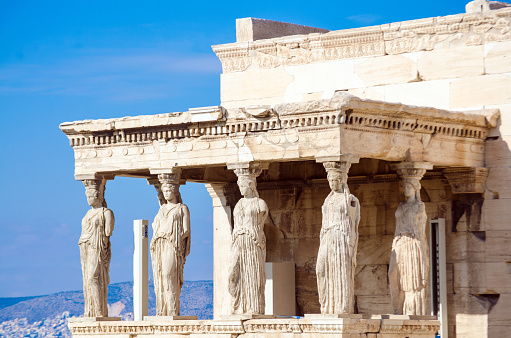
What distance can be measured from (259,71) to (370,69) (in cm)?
188

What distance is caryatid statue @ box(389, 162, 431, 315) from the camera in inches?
695

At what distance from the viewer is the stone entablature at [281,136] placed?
55.8 ft

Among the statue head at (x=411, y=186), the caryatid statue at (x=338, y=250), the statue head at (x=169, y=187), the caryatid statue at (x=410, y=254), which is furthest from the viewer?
the statue head at (x=169, y=187)

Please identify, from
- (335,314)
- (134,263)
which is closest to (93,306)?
(134,263)

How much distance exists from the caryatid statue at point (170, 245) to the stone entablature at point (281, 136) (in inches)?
16.1

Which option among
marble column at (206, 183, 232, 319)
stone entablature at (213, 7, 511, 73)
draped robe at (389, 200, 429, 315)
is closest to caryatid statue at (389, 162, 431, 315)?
draped robe at (389, 200, 429, 315)

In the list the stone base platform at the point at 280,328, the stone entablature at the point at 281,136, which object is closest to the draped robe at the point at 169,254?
the stone base platform at the point at 280,328

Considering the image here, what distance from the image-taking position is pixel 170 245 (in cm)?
1831

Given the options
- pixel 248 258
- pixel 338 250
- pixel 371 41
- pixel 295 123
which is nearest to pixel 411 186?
pixel 338 250

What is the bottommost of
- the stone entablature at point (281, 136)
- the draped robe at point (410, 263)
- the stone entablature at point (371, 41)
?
the draped robe at point (410, 263)

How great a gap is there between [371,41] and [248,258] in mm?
4065

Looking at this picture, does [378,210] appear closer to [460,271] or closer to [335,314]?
[460,271]

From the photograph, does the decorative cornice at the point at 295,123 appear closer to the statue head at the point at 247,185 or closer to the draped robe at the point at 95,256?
the statue head at the point at 247,185

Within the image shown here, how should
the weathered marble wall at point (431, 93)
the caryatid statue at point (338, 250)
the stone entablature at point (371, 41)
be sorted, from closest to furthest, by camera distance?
the caryatid statue at point (338, 250), the weathered marble wall at point (431, 93), the stone entablature at point (371, 41)
